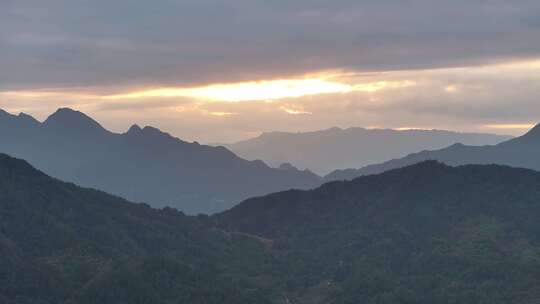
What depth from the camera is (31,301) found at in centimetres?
19850

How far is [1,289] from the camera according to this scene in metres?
198

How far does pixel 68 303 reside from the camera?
19950 centimetres

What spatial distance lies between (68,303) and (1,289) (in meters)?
16.8

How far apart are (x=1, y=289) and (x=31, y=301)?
8.00 meters

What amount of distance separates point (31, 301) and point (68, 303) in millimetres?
9061
